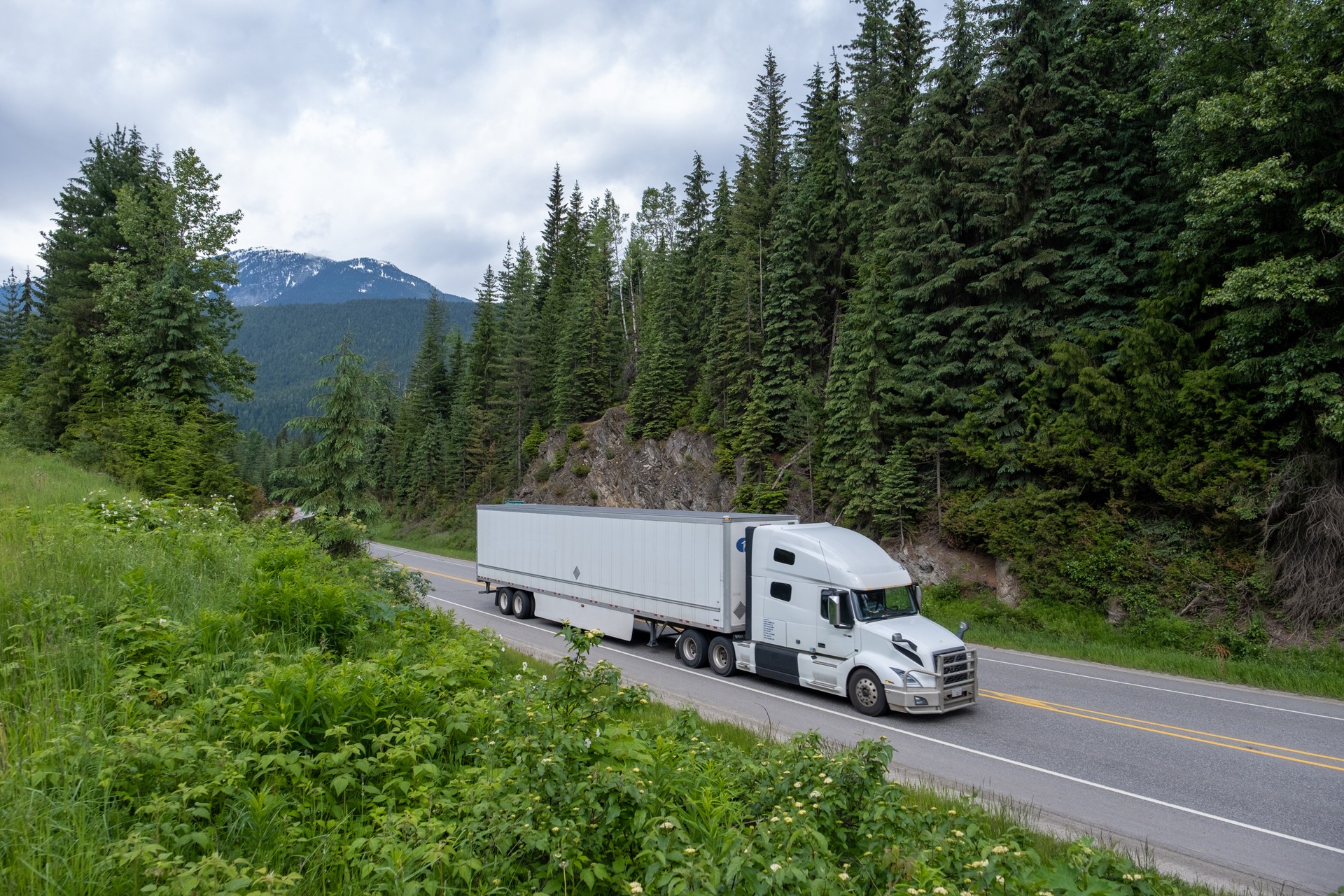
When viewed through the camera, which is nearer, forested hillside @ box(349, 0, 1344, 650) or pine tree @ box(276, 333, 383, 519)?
forested hillside @ box(349, 0, 1344, 650)

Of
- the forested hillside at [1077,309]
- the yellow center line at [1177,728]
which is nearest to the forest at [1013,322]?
the forested hillside at [1077,309]

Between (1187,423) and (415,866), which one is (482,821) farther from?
(1187,423)

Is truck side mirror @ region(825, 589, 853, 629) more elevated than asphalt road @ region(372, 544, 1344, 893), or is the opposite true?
Answer: truck side mirror @ region(825, 589, 853, 629)

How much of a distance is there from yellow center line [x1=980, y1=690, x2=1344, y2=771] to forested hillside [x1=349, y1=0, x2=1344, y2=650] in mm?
6461

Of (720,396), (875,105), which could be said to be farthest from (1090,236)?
(720,396)

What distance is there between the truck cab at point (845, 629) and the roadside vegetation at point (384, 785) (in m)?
4.92

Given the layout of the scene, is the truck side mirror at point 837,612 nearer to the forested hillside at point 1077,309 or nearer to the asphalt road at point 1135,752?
the asphalt road at point 1135,752

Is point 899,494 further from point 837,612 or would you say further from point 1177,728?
point 1177,728

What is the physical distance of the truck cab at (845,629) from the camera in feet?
38.0

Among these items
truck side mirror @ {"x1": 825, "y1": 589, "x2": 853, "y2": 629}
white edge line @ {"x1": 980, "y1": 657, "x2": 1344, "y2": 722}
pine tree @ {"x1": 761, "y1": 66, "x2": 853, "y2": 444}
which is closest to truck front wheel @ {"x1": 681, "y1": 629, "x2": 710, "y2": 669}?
truck side mirror @ {"x1": 825, "y1": 589, "x2": 853, "y2": 629}

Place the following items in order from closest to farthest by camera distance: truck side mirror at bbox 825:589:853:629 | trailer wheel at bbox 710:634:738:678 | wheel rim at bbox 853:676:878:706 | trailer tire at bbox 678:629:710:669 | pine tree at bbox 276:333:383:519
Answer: wheel rim at bbox 853:676:878:706, truck side mirror at bbox 825:589:853:629, trailer wheel at bbox 710:634:738:678, trailer tire at bbox 678:629:710:669, pine tree at bbox 276:333:383:519

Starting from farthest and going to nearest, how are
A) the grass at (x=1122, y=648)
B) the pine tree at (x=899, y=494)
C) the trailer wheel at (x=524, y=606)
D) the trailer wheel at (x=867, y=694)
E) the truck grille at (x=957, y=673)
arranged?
the pine tree at (x=899, y=494), the trailer wheel at (x=524, y=606), the grass at (x=1122, y=648), the trailer wheel at (x=867, y=694), the truck grille at (x=957, y=673)

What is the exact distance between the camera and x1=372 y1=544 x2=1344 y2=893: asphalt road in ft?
24.4

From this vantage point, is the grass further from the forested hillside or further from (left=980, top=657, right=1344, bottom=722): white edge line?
(left=980, top=657, right=1344, bottom=722): white edge line
